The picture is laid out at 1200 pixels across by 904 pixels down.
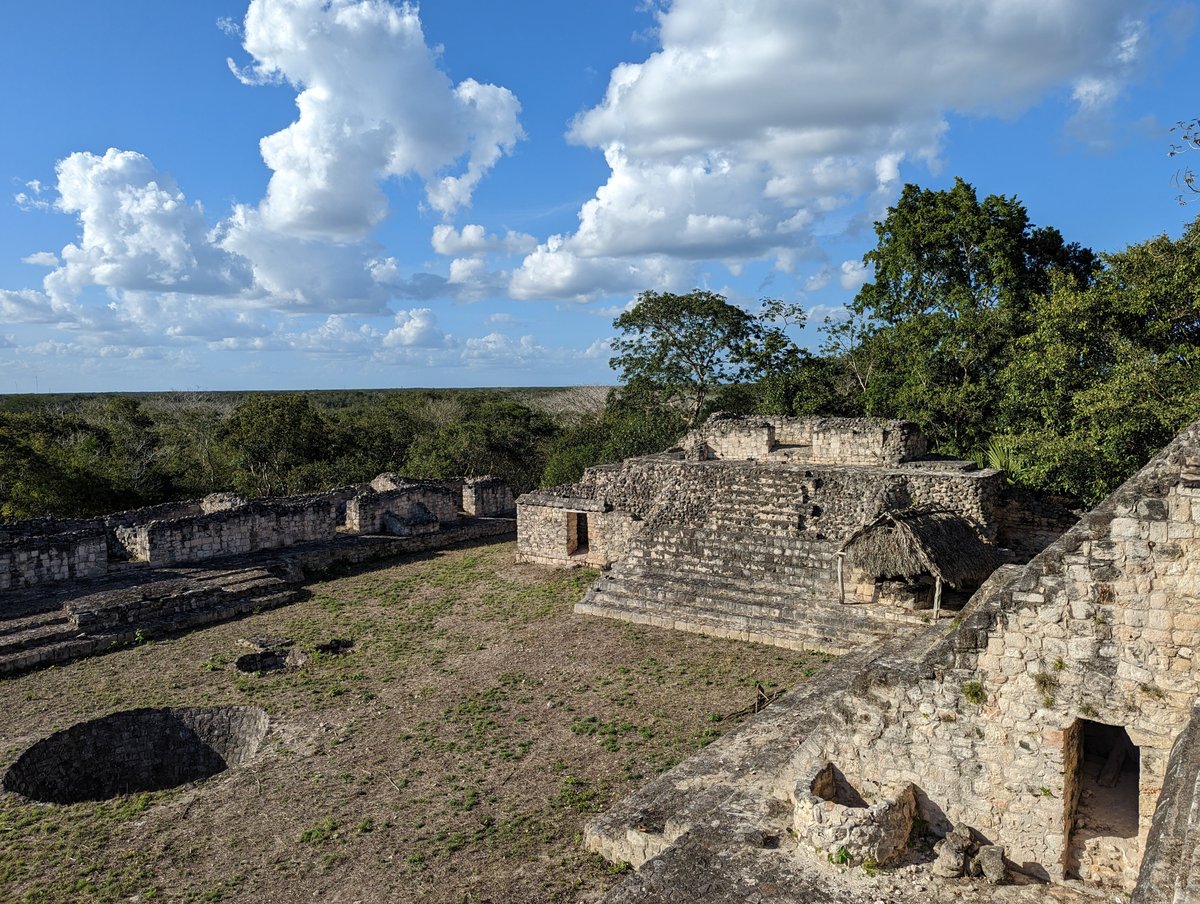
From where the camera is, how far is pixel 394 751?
769 cm

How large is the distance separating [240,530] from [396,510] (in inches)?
154

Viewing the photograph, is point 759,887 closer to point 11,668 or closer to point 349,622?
point 349,622

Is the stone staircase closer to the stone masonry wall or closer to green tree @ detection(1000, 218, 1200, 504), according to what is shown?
the stone masonry wall

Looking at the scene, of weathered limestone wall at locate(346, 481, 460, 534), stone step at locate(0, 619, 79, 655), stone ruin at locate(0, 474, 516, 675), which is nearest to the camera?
stone step at locate(0, 619, 79, 655)

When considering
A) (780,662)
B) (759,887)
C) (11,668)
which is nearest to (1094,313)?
(780,662)

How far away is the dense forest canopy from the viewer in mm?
12172

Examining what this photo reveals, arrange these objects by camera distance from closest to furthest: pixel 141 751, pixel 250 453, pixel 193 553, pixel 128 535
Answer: pixel 141 751 → pixel 193 553 → pixel 128 535 → pixel 250 453

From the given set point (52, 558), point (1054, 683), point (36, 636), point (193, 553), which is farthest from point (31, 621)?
point (1054, 683)

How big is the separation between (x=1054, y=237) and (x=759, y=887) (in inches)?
830

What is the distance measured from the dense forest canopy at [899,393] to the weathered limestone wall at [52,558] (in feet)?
24.6

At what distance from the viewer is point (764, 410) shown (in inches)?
918

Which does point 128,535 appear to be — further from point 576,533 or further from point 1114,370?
point 1114,370

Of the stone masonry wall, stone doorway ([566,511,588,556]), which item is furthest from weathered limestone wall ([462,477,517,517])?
the stone masonry wall

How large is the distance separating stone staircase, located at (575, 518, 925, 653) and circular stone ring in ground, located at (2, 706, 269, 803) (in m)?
5.44
